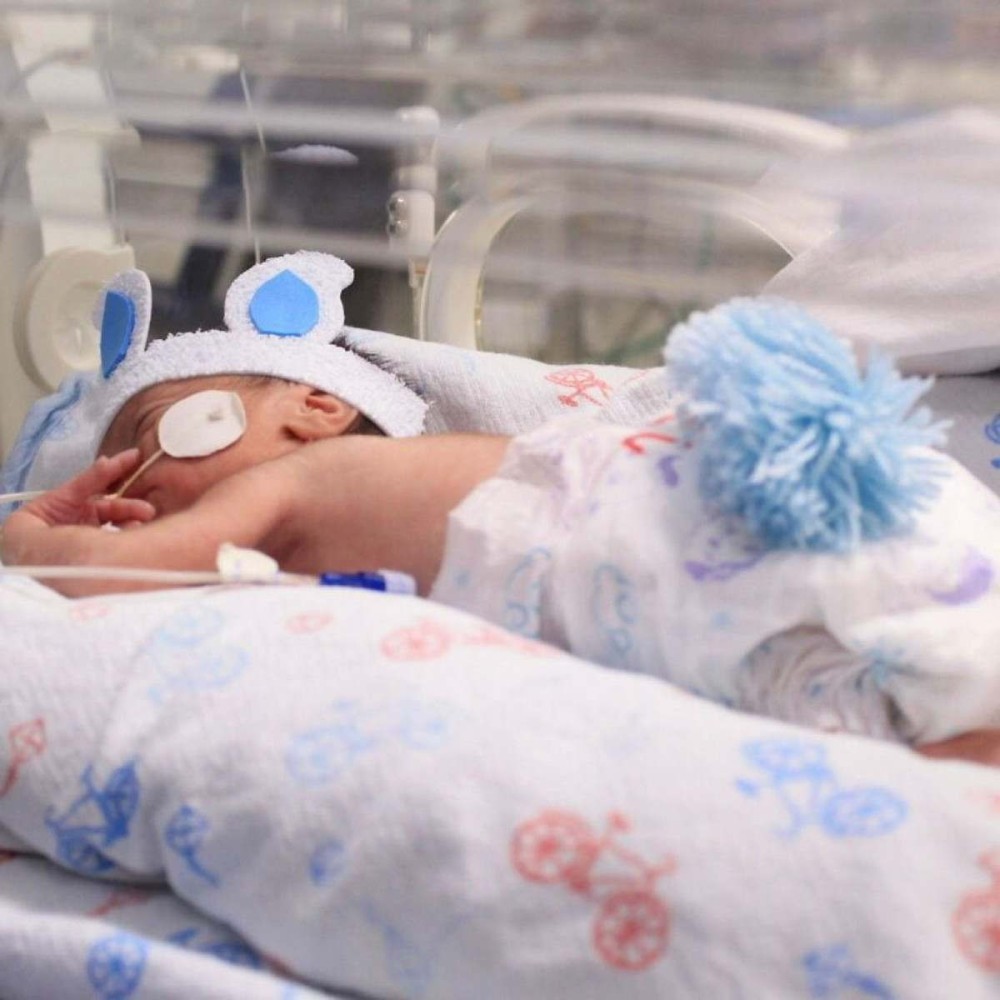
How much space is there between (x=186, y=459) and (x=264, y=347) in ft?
0.50

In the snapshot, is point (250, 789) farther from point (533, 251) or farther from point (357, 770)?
point (533, 251)

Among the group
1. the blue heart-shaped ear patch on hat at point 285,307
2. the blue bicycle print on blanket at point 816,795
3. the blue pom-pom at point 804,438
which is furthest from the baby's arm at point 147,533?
the blue bicycle print on blanket at point 816,795

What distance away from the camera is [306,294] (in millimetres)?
1349

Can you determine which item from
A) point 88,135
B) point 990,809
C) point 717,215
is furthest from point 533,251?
point 990,809

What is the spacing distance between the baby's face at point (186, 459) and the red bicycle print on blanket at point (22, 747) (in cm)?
32

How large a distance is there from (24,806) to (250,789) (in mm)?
168

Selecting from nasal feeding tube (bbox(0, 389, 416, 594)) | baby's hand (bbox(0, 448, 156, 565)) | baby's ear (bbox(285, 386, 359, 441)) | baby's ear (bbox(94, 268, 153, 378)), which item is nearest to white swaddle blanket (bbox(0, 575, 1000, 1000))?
nasal feeding tube (bbox(0, 389, 416, 594))

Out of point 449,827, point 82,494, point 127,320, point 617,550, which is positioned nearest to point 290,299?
point 127,320

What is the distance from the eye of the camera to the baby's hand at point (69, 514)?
1083 mm

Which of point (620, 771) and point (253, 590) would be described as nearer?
point (620, 771)

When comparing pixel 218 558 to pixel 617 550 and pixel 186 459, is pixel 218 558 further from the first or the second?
pixel 617 550

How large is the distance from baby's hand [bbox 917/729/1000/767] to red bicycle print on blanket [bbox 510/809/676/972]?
0.23 m

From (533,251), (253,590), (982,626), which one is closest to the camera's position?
(982,626)

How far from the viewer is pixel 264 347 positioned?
1267 mm
